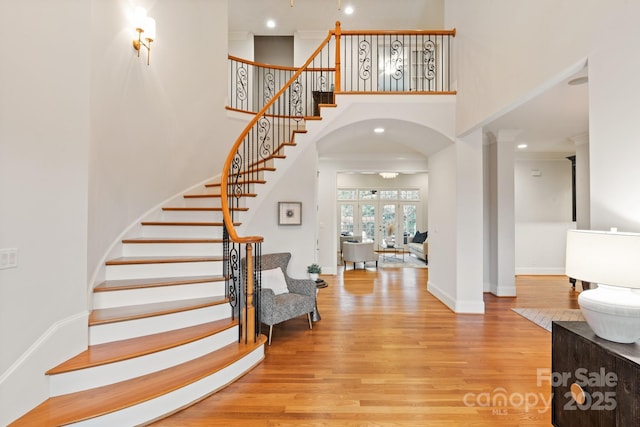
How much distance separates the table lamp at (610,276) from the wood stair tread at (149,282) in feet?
9.50

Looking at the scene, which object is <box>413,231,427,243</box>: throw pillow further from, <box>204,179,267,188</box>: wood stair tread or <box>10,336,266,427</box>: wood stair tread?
<box>10,336,266,427</box>: wood stair tread

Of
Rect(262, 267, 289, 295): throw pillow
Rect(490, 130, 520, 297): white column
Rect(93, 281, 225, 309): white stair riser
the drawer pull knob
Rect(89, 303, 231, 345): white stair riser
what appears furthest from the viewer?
Rect(490, 130, 520, 297): white column

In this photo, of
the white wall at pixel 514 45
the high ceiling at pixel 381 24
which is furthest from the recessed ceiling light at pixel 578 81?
the high ceiling at pixel 381 24

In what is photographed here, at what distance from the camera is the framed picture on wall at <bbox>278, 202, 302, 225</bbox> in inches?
173

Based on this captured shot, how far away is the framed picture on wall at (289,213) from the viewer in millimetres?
4398

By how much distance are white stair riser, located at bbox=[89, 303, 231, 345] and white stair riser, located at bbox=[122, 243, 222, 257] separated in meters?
0.87

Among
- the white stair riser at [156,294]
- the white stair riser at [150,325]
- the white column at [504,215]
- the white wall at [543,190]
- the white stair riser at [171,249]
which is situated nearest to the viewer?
the white stair riser at [150,325]

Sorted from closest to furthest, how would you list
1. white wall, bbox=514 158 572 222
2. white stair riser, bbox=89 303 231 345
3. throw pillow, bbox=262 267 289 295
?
white stair riser, bbox=89 303 231 345
throw pillow, bbox=262 267 289 295
white wall, bbox=514 158 572 222

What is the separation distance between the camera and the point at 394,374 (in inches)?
106

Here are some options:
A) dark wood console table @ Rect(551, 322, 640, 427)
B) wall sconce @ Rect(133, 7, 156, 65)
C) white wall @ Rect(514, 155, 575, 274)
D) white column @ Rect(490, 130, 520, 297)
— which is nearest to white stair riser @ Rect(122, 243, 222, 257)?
wall sconce @ Rect(133, 7, 156, 65)

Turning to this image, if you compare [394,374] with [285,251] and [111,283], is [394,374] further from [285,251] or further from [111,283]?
[111,283]

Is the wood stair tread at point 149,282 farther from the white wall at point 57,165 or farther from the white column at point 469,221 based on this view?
the white column at point 469,221

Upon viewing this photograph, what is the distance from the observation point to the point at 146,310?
2605mm

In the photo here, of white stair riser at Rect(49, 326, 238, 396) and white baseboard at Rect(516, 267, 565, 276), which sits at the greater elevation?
white stair riser at Rect(49, 326, 238, 396)
